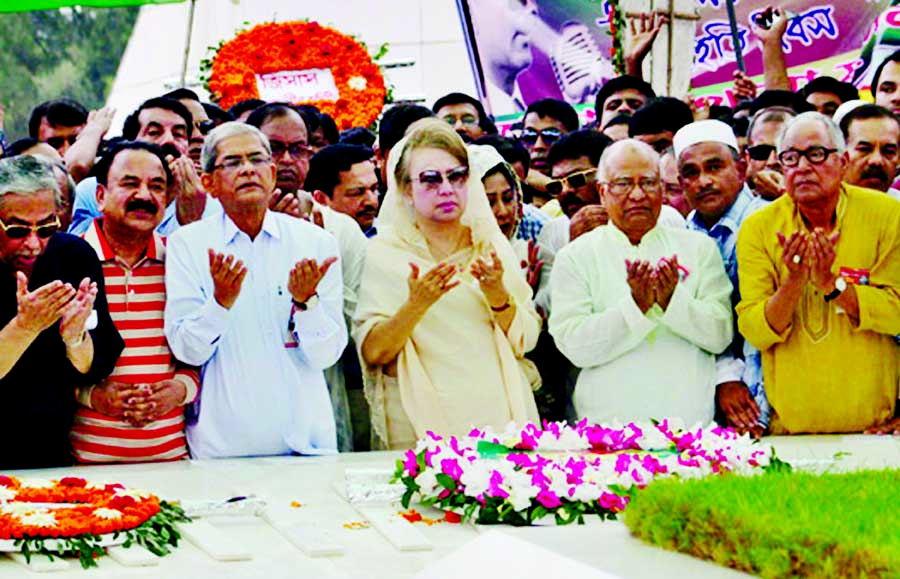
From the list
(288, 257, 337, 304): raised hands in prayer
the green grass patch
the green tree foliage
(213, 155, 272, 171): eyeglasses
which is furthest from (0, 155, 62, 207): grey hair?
the green tree foliage

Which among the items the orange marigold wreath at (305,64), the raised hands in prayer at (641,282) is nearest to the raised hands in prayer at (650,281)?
the raised hands in prayer at (641,282)

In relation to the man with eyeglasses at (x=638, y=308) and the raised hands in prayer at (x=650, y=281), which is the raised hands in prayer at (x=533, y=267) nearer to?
the man with eyeglasses at (x=638, y=308)

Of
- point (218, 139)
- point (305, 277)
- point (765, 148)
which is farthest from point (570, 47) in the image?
point (305, 277)

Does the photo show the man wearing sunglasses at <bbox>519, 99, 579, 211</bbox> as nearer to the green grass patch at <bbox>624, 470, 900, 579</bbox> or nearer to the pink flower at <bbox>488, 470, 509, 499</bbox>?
the pink flower at <bbox>488, 470, 509, 499</bbox>

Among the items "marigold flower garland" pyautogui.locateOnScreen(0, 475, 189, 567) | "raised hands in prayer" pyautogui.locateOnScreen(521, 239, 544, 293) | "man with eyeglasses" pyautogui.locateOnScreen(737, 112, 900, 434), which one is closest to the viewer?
"marigold flower garland" pyautogui.locateOnScreen(0, 475, 189, 567)

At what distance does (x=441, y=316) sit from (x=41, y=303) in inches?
65.5

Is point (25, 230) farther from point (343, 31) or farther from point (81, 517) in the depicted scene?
point (343, 31)

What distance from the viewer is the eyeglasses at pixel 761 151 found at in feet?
24.8

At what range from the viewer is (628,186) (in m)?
6.78

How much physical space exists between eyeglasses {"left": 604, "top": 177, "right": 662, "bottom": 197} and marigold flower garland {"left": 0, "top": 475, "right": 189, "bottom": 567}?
2490 millimetres

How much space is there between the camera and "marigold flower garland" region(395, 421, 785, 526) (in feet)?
16.5

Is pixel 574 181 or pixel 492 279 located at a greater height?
pixel 574 181

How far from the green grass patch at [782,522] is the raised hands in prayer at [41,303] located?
2.31 m

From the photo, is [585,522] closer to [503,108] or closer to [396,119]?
[396,119]
